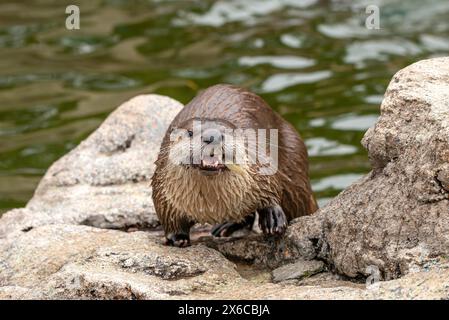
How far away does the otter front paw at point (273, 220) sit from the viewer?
4.45 metres

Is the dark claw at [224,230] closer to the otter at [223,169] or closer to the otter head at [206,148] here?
the otter at [223,169]

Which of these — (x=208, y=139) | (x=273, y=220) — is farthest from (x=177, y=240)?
(x=208, y=139)

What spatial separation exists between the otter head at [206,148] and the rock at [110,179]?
1.00 meters

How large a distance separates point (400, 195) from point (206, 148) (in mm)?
734

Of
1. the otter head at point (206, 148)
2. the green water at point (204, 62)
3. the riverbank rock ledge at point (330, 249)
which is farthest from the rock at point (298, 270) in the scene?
the green water at point (204, 62)

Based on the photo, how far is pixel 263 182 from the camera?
4508mm

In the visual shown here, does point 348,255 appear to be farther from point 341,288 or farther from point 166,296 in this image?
point 166,296

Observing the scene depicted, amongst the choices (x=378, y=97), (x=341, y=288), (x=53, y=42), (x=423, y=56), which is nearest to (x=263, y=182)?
(x=341, y=288)

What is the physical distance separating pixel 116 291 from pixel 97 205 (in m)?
1.65

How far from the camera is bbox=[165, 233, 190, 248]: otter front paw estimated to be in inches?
179

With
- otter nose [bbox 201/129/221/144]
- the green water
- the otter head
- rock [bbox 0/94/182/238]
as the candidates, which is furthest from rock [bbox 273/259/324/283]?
the green water

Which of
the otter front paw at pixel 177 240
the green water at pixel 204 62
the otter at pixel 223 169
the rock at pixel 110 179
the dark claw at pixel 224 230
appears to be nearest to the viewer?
the otter at pixel 223 169

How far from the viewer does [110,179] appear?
222 inches

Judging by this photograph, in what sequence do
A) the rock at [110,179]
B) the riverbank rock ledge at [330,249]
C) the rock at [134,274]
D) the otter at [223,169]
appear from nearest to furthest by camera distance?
the rock at [134,274]
the riverbank rock ledge at [330,249]
the otter at [223,169]
the rock at [110,179]
